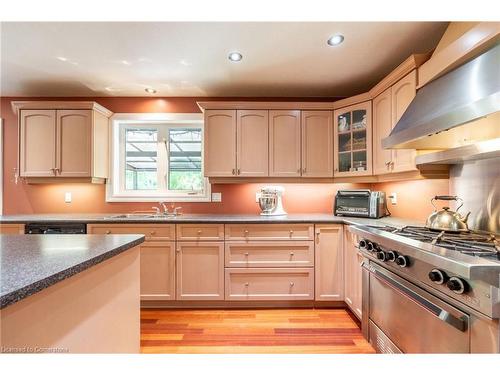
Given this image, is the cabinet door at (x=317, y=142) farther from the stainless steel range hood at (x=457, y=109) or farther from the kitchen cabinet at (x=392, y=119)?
the stainless steel range hood at (x=457, y=109)

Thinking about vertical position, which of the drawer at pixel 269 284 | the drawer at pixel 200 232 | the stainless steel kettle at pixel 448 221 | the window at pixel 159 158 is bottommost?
the drawer at pixel 269 284

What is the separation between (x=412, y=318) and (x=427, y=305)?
0.55ft

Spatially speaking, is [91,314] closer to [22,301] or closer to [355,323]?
[22,301]

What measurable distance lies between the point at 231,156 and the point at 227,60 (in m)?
0.96

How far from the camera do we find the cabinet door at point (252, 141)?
2785 mm

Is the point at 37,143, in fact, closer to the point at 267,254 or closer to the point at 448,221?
the point at 267,254

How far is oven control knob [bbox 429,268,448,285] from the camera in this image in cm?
108

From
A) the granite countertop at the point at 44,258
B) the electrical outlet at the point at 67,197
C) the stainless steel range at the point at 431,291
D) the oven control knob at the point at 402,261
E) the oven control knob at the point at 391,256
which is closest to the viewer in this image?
the granite countertop at the point at 44,258

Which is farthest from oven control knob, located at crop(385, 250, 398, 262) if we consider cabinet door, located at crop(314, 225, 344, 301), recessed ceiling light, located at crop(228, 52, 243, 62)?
recessed ceiling light, located at crop(228, 52, 243, 62)

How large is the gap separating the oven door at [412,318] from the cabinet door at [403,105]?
890 mm

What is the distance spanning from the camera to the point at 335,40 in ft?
6.59

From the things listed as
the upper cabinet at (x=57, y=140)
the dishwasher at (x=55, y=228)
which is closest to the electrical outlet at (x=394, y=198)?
the dishwasher at (x=55, y=228)

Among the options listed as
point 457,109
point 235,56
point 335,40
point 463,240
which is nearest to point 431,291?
point 463,240

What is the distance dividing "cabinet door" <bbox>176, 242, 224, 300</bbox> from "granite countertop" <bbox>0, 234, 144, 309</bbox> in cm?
112
